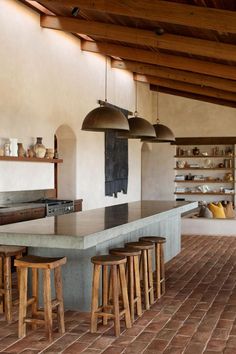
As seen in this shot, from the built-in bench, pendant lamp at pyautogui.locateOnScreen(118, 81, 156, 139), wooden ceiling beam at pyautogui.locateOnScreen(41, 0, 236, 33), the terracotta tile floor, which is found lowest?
the terracotta tile floor

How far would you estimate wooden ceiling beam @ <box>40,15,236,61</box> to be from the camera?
7086 millimetres

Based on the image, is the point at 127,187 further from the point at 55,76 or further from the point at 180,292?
the point at 180,292

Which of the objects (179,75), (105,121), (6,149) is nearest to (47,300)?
(105,121)

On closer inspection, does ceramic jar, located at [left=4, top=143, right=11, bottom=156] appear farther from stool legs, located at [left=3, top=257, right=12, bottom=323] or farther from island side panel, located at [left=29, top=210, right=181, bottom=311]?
stool legs, located at [left=3, top=257, right=12, bottom=323]

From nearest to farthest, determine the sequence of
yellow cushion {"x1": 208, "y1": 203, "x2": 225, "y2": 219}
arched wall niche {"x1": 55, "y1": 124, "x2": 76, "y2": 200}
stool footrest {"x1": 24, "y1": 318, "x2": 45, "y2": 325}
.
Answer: stool footrest {"x1": 24, "y1": 318, "x2": 45, "y2": 325}
arched wall niche {"x1": 55, "y1": 124, "x2": 76, "y2": 200}
yellow cushion {"x1": 208, "y1": 203, "x2": 225, "y2": 219}

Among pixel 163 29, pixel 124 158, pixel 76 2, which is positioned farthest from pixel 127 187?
pixel 76 2

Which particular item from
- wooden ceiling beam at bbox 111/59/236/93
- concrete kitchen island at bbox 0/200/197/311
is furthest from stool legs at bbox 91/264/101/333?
wooden ceiling beam at bbox 111/59/236/93

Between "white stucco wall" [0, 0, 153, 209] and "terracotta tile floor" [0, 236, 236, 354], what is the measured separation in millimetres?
3149

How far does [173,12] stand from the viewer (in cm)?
577

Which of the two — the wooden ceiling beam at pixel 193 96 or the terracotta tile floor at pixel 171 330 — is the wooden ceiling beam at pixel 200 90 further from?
the terracotta tile floor at pixel 171 330

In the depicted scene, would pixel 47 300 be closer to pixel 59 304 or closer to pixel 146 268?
pixel 59 304

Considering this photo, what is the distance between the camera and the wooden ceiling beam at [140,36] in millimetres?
7086

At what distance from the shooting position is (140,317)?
439 centimetres

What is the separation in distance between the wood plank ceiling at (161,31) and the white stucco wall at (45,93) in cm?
39
